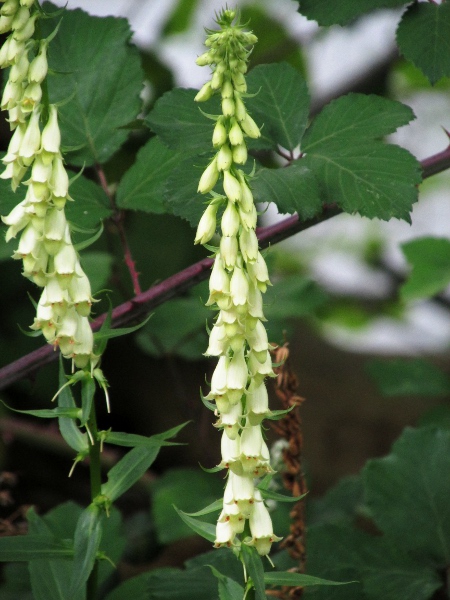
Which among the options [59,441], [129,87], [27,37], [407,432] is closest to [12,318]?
[59,441]

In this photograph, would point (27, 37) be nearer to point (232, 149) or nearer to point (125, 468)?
point (232, 149)

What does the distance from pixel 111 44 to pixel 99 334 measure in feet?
1.57

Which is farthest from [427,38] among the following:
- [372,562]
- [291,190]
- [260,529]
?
[372,562]

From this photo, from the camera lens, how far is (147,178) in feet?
3.46

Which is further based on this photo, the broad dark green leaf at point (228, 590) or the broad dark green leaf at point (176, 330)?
the broad dark green leaf at point (176, 330)

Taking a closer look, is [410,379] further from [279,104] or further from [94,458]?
[94,458]

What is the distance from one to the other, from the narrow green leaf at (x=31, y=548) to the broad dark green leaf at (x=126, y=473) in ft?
0.25

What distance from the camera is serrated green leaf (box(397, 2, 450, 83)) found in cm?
93

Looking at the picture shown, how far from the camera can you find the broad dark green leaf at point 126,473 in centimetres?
83

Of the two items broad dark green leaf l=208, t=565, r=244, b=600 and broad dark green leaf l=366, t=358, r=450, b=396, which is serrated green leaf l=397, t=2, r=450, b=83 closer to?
broad dark green leaf l=208, t=565, r=244, b=600

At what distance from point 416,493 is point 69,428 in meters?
0.59

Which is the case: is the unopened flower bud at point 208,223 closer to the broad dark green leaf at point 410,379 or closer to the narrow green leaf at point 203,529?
the narrow green leaf at point 203,529

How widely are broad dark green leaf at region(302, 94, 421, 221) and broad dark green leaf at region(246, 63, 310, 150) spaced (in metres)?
0.02

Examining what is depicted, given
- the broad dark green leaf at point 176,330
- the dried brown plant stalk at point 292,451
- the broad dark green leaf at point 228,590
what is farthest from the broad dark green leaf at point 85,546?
→ the broad dark green leaf at point 176,330
